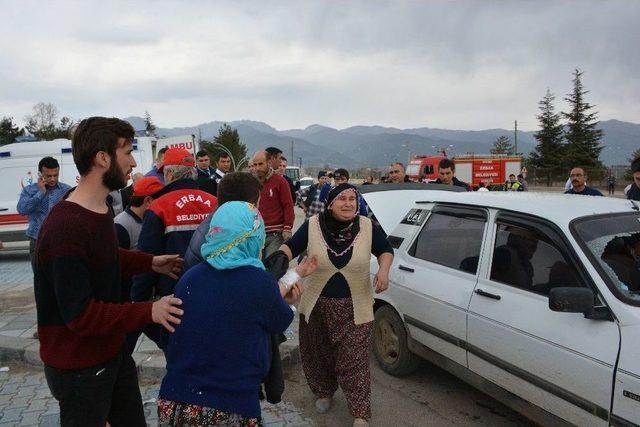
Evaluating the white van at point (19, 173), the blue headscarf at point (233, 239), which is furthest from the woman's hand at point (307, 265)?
the white van at point (19, 173)

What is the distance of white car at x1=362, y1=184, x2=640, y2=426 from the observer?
2.43m

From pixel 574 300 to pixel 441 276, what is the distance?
127 cm

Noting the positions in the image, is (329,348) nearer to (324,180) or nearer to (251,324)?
(251,324)

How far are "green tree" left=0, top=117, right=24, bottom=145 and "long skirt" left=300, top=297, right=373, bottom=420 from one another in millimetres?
56730

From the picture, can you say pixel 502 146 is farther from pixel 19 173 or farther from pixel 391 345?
pixel 391 345

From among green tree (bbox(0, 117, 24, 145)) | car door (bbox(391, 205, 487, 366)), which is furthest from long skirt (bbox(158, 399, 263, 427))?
green tree (bbox(0, 117, 24, 145))

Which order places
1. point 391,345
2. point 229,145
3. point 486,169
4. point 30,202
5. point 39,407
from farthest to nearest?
point 229,145
point 486,169
point 30,202
point 391,345
point 39,407

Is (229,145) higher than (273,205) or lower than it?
higher

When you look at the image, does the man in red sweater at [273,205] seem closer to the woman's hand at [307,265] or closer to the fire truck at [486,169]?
the woman's hand at [307,265]

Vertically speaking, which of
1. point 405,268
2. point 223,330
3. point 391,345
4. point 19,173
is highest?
point 19,173

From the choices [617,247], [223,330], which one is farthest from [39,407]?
[617,247]

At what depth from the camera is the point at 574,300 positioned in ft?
7.90

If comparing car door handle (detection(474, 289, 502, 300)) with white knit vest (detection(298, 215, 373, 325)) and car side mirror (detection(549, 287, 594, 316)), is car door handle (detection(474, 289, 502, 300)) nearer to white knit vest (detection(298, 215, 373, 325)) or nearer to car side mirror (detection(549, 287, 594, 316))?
car side mirror (detection(549, 287, 594, 316))

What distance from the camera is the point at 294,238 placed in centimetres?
352
